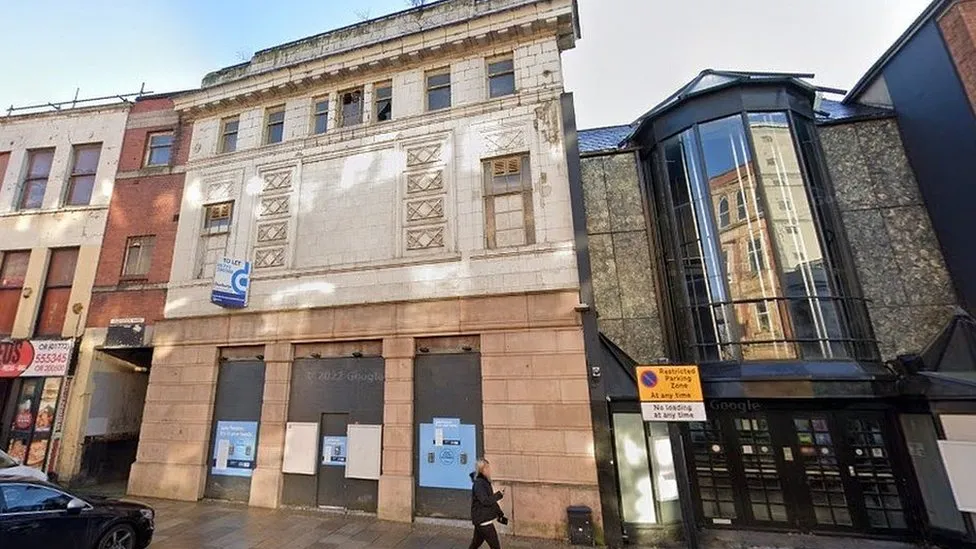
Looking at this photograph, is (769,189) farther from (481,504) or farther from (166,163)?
(166,163)

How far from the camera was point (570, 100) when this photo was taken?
A: 1095 centimetres

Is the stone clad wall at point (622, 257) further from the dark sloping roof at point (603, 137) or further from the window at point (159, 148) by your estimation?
the window at point (159, 148)

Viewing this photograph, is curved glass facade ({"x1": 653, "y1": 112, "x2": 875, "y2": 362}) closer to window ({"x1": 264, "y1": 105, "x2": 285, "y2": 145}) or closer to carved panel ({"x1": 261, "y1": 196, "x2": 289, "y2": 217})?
carved panel ({"x1": 261, "y1": 196, "x2": 289, "y2": 217})

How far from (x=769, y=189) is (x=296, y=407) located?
43.0ft

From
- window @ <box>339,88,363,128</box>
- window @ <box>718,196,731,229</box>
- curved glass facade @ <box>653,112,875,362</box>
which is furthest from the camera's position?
window @ <box>339,88,363,128</box>

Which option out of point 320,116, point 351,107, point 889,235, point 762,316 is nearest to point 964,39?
point 889,235

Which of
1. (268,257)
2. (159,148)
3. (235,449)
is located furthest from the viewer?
(159,148)

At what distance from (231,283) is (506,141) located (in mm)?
8624

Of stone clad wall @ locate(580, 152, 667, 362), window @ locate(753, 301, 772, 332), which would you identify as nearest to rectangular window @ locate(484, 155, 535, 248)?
stone clad wall @ locate(580, 152, 667, 362)

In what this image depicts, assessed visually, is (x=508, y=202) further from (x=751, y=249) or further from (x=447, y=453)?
(x=447, y=453)

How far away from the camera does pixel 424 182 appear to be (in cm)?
1156

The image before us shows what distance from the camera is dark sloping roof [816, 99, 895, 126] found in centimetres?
1087

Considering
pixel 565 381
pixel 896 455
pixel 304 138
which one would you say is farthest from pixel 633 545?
pixel 304 138

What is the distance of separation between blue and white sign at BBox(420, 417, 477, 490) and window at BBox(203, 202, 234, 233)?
9196 millimetres
